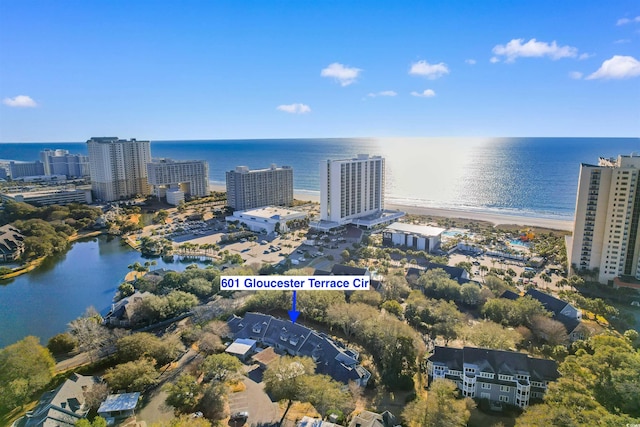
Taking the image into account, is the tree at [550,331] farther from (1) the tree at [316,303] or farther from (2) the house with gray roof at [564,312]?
(1) the tree at [316,303]

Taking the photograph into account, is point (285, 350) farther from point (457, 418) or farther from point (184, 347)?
point (457, 418)

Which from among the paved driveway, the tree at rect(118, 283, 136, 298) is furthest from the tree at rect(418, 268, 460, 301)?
the tree at rect(118, 283, 136, 298)

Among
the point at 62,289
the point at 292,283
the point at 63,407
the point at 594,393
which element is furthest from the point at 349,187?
the point at 63,407

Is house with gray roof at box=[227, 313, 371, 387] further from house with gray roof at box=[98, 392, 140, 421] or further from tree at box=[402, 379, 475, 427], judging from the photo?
house with gray roof at box=[98, 392, 140, 421]

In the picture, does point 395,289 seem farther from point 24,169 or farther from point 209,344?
point 24,169

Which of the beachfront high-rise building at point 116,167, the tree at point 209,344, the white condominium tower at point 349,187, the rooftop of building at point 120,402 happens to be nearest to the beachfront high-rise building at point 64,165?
the beachfront high-rise building at point 116,167

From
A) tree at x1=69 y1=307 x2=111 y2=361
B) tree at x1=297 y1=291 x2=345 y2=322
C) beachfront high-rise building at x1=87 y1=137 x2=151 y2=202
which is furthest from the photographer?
beachfront high-rise building at x1=87 y1=137 x2=151 y2=202

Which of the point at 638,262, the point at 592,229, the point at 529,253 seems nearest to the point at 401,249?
the point at 529,253
